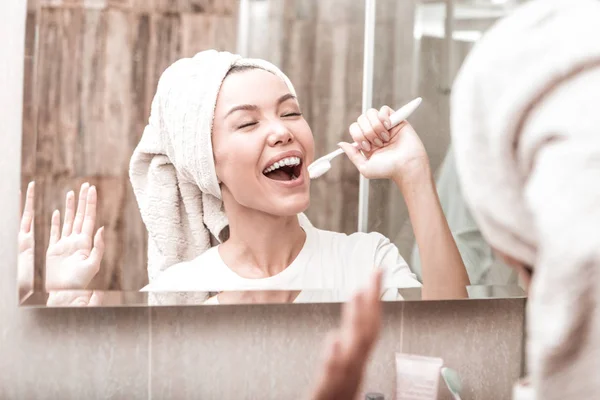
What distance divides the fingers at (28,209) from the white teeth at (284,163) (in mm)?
324

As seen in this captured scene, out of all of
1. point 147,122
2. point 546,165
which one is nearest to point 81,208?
point 147,122

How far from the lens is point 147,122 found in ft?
3.13

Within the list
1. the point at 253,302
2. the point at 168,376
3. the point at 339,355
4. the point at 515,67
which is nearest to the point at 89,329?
the point at 168,376

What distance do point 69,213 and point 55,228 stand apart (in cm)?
3

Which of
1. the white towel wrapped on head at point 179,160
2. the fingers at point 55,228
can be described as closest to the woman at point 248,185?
the white towel wrapped on head at point 179,160

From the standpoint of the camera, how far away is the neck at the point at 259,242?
3.26ft

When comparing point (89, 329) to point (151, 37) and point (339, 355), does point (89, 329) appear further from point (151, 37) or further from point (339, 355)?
point (339, 355)

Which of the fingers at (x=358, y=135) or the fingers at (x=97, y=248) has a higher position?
the fingers at (x=358, y=135)

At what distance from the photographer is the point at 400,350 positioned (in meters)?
1.11

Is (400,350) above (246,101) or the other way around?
the other way around

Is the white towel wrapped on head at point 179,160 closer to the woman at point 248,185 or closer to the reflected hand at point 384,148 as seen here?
the woman at point 248,185

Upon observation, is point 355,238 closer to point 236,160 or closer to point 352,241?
point 352,241

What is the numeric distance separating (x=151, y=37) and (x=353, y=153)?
0.34m

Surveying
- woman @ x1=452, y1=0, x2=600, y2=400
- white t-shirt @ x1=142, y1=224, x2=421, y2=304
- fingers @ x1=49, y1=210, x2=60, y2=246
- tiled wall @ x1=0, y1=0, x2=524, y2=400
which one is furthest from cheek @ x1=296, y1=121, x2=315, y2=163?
woman @ x1=452, y1=0, x2=600, y2=400
